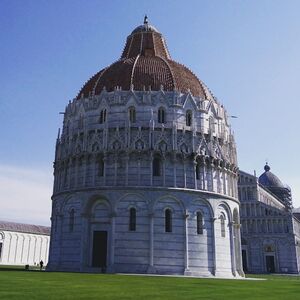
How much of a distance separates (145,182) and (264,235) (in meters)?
51.7

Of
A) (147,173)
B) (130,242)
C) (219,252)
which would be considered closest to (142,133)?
(147,173)

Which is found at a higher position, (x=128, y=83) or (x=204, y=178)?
(x=128, y=83)

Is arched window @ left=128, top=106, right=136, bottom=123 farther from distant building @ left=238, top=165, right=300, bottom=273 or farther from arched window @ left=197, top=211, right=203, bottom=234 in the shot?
distant building @ left=238, top=165, right=300, bottom=273

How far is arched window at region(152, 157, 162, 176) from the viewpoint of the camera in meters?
40.9

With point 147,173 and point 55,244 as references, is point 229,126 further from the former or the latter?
point 55,244

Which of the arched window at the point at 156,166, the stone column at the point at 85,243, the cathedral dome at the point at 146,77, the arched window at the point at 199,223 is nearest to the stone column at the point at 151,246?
the arched window at the point at 156,166

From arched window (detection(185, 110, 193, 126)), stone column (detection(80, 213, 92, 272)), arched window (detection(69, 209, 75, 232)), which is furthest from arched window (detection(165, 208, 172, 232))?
arched window (detection(185, 110, 193, 126))

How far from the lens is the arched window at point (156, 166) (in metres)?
40.9

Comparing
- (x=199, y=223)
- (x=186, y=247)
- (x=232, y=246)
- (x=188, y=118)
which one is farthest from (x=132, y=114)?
(x=232, y=246)

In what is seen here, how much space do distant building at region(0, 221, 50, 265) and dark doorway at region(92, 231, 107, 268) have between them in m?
47.2

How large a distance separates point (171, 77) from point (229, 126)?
9882mm

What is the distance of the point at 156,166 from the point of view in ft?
135

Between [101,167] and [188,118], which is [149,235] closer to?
[101,167]

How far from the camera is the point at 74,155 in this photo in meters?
43.2
